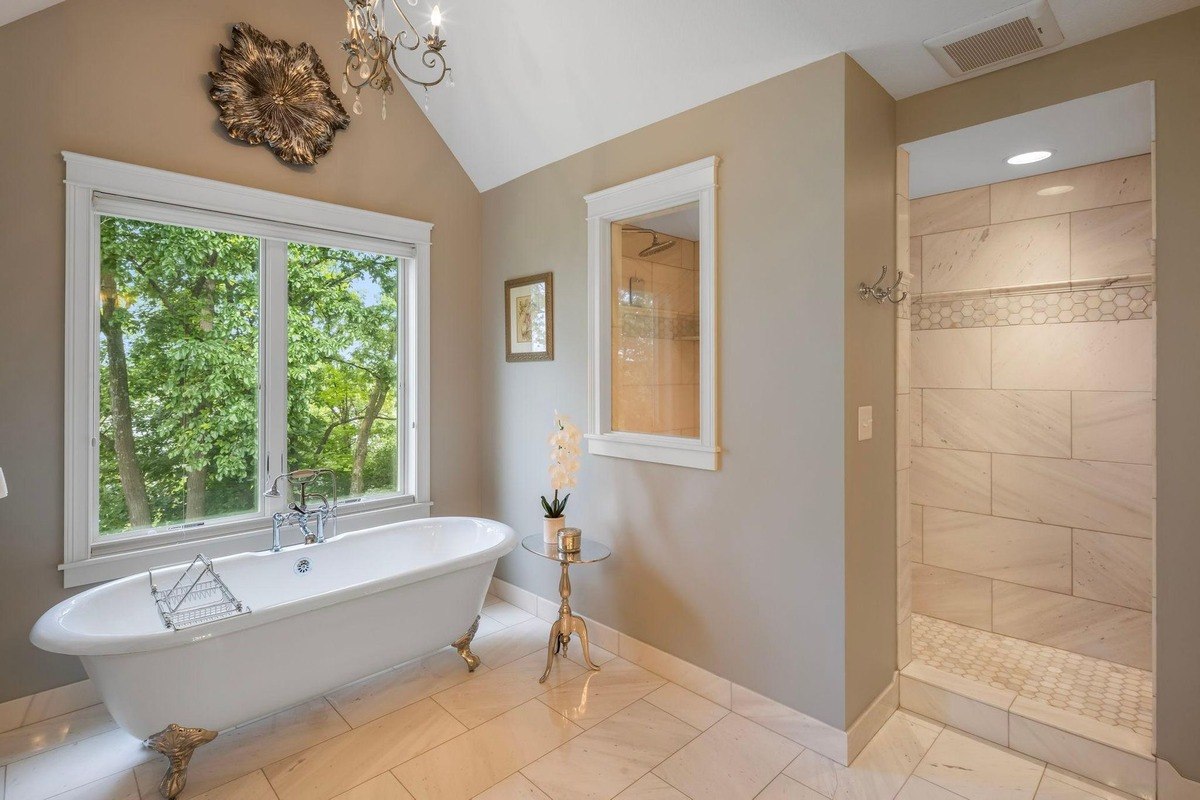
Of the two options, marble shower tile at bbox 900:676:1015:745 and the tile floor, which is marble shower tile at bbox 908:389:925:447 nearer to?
marble shower tile at bbox 900:676:1015:745

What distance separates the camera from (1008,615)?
9.78ft

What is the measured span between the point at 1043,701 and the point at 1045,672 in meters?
0.36

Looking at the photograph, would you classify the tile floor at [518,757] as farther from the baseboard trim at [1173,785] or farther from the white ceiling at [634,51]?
the white ceiling at [634,51]

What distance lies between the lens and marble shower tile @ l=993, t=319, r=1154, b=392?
260cm

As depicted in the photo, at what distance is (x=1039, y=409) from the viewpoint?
2891mm

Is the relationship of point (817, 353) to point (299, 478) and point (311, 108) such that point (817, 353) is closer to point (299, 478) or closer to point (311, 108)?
point (299, 478)

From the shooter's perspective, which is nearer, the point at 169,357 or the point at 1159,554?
the point at 1159,554

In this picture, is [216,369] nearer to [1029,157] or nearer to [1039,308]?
[1029,157]

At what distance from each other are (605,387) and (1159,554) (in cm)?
217

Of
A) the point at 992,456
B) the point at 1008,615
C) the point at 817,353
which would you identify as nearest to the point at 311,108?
the point at 817,353

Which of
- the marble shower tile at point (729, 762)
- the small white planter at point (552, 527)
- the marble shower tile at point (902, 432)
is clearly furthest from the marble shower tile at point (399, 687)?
the marble shower tile at point (902, 432)

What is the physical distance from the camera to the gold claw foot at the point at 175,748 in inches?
75.4

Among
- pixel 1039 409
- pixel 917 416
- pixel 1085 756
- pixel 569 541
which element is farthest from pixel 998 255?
pixel 569 541

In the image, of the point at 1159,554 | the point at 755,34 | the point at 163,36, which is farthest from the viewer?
the point at 163,36
